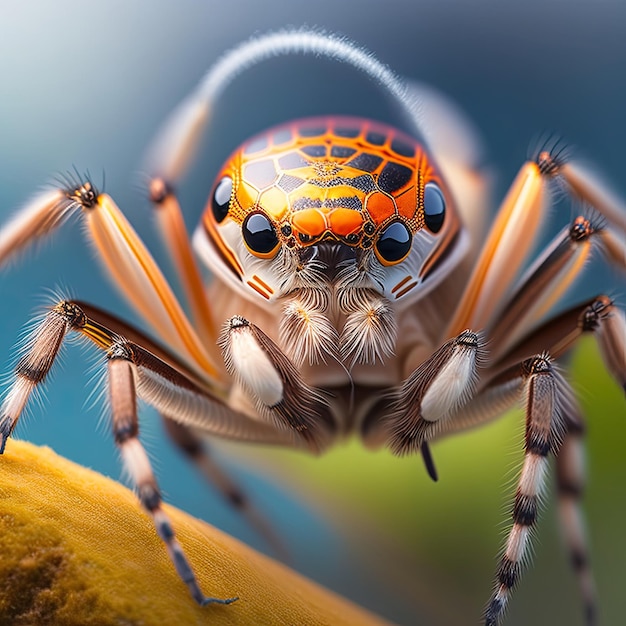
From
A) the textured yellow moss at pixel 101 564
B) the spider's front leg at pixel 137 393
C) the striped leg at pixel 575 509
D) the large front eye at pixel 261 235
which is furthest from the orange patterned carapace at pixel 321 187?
the striped leg at pixel 575 509

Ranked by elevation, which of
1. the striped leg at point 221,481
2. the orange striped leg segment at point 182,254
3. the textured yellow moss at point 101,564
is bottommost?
the striped leg at point 221,481

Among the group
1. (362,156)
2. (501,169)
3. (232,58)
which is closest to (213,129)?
(232,58)

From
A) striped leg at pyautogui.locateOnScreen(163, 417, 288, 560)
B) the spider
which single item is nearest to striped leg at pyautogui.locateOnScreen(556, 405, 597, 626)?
the spider

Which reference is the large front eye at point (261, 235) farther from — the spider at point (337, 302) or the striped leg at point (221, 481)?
the striped leg at point (221, 481)

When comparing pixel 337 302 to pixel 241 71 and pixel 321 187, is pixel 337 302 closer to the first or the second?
pixel 321 187

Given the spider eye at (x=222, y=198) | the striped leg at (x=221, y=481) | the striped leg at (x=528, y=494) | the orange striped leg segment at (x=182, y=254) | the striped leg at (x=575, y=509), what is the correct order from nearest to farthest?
the striped leg at (x=528, y=494) → the spider eye at (x=222, y=198) → the orange striped leg segment at (x=182, y=254) → the striped leg at (x=575, y=509) → the striped leg at (x=221, y=481)

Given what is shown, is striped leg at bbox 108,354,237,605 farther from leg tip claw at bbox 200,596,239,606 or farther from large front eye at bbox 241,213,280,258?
large front eye at bbox 241,213,280,258
